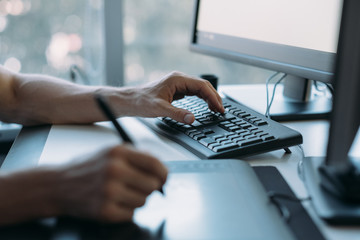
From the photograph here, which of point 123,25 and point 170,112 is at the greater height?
point 123,25

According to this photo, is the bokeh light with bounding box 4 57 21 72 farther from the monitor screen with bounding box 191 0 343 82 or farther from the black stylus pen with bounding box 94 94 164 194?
the black stylus pen with bounding box 94 94 164 194

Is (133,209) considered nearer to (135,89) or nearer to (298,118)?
(135,89)

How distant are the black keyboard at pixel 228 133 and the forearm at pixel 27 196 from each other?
0.93 feet

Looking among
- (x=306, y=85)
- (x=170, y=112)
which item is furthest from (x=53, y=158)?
(x=306, y=85)

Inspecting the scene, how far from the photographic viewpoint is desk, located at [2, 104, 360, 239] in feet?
2.29

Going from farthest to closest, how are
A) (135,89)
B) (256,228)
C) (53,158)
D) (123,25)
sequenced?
(123,25) → (135,89) → (53,158) → (256,228)

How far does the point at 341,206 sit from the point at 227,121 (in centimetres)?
33

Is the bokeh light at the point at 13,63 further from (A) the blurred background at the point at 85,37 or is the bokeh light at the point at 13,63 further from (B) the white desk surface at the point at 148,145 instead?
(B) the white desk surface at the point at 148,145

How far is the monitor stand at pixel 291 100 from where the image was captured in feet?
3.17

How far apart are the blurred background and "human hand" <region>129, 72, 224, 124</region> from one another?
617 millimetres

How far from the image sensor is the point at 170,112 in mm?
842

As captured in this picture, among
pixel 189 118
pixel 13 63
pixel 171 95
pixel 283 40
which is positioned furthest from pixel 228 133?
pixel 13 63

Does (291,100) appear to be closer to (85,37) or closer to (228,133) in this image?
(228,133)

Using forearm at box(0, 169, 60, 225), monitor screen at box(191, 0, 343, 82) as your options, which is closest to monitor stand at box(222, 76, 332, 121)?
monitor screen at box(191, 0, 343, 82)
